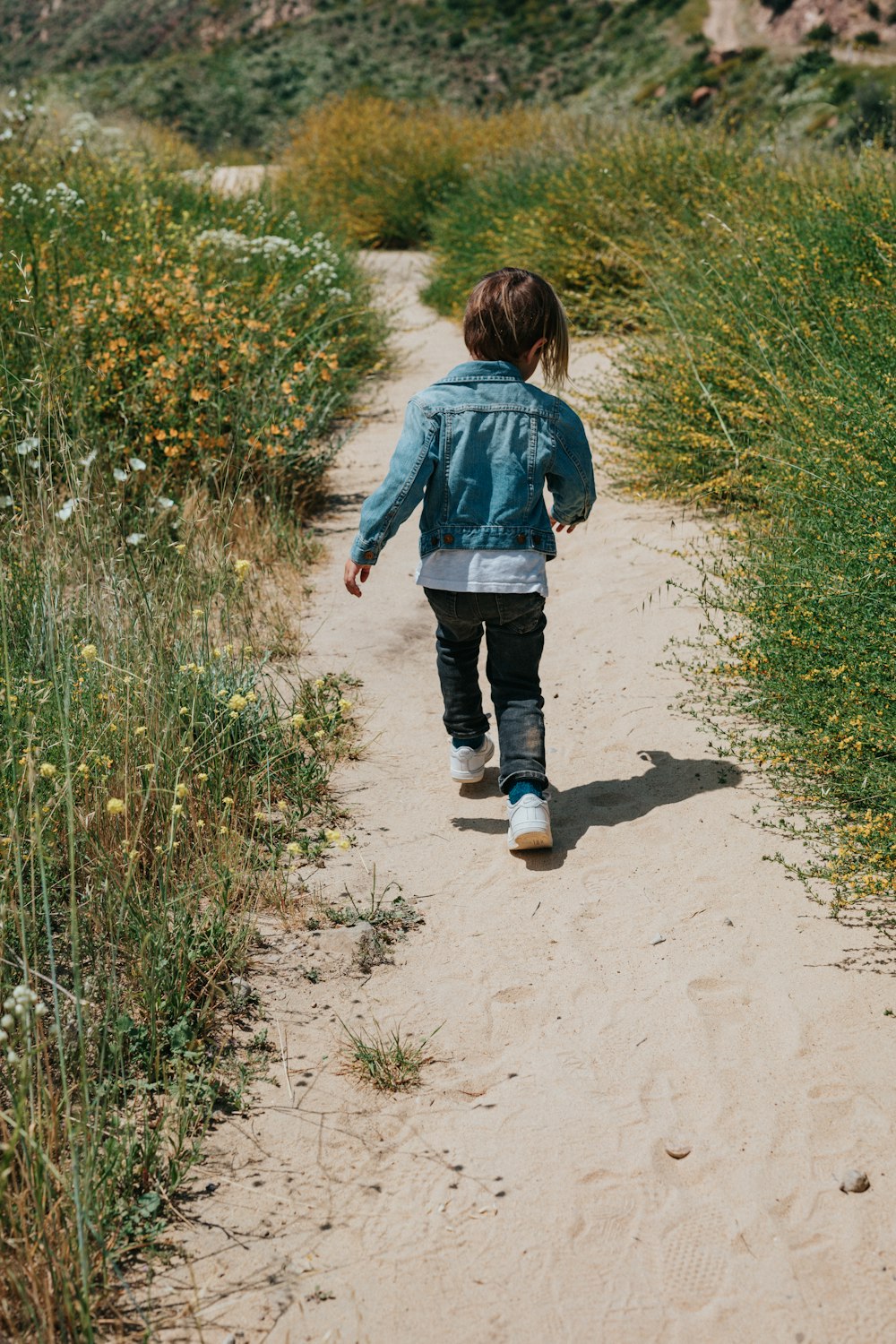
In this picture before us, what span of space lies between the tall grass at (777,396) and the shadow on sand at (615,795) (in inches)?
8.5

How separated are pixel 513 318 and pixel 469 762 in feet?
4.12

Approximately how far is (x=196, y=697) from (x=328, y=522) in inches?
104

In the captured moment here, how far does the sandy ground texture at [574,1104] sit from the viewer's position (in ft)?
6.00

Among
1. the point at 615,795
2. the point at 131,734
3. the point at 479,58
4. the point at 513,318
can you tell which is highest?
the point at 479,58

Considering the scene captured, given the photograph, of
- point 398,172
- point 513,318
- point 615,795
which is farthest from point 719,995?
point 398,172

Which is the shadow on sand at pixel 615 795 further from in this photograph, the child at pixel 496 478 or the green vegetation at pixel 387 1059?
the green vegetation at pixel 387 1059

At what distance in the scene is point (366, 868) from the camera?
9.95 ft

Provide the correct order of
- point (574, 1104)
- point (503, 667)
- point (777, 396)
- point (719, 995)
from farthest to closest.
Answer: point (777, 396) < point (503, 667) < point (719, 995) < point (574, 1104)

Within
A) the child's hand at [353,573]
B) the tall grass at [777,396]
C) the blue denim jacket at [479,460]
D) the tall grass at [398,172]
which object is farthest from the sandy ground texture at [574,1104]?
the tall grass at [398,172]

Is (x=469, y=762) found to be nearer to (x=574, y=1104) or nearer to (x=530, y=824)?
(x=530, y=824)

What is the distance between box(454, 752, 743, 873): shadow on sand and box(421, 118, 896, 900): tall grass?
8.5 inches

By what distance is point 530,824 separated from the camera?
2.98 meters

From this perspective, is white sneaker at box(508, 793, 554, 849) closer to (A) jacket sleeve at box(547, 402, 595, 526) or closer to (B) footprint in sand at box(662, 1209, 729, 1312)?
(A) jacket sleeve at box(547, 402, 595, 526)

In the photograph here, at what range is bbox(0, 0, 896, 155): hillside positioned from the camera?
94.7 ft
